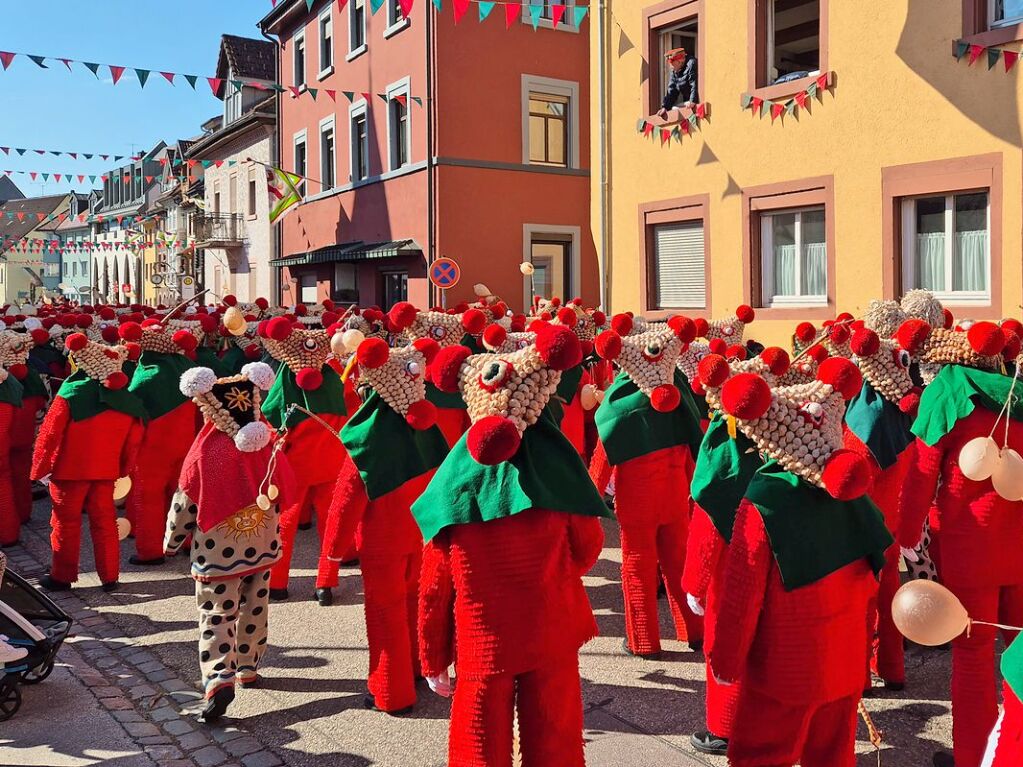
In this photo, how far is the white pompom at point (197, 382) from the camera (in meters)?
4.84

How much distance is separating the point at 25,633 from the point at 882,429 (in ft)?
15.1

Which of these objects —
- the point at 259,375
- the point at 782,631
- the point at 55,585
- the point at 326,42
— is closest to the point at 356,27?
the point at 326,42

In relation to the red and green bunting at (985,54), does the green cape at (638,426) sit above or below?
below

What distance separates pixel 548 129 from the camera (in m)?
20.7

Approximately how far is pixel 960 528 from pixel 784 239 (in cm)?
855

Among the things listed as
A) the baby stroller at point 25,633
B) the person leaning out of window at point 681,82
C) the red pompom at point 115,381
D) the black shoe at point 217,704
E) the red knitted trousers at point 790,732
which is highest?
the person leaning out of window at point 681,82

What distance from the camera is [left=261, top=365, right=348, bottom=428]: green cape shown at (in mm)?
7016

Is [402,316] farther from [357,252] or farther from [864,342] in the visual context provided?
[357,252]

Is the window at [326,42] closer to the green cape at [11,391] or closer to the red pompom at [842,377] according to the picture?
the green cape at [11,391]

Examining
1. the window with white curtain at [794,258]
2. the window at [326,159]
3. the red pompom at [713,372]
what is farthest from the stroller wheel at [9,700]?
the window at [326,159]

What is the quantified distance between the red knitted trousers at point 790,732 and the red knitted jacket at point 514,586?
25.5 inches

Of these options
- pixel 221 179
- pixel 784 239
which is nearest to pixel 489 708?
pixel 784 239

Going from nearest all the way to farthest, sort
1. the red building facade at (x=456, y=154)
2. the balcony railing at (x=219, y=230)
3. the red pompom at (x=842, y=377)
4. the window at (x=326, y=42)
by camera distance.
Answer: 1. the red pompom at (x=842, y=377)
2. the red building facade at (x=456, y=154)
3. the window at (x=326, y=42)
4. the balcony railing at (x=219, y=230)

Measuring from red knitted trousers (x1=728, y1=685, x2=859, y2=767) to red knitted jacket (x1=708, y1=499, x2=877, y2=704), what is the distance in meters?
0.07
